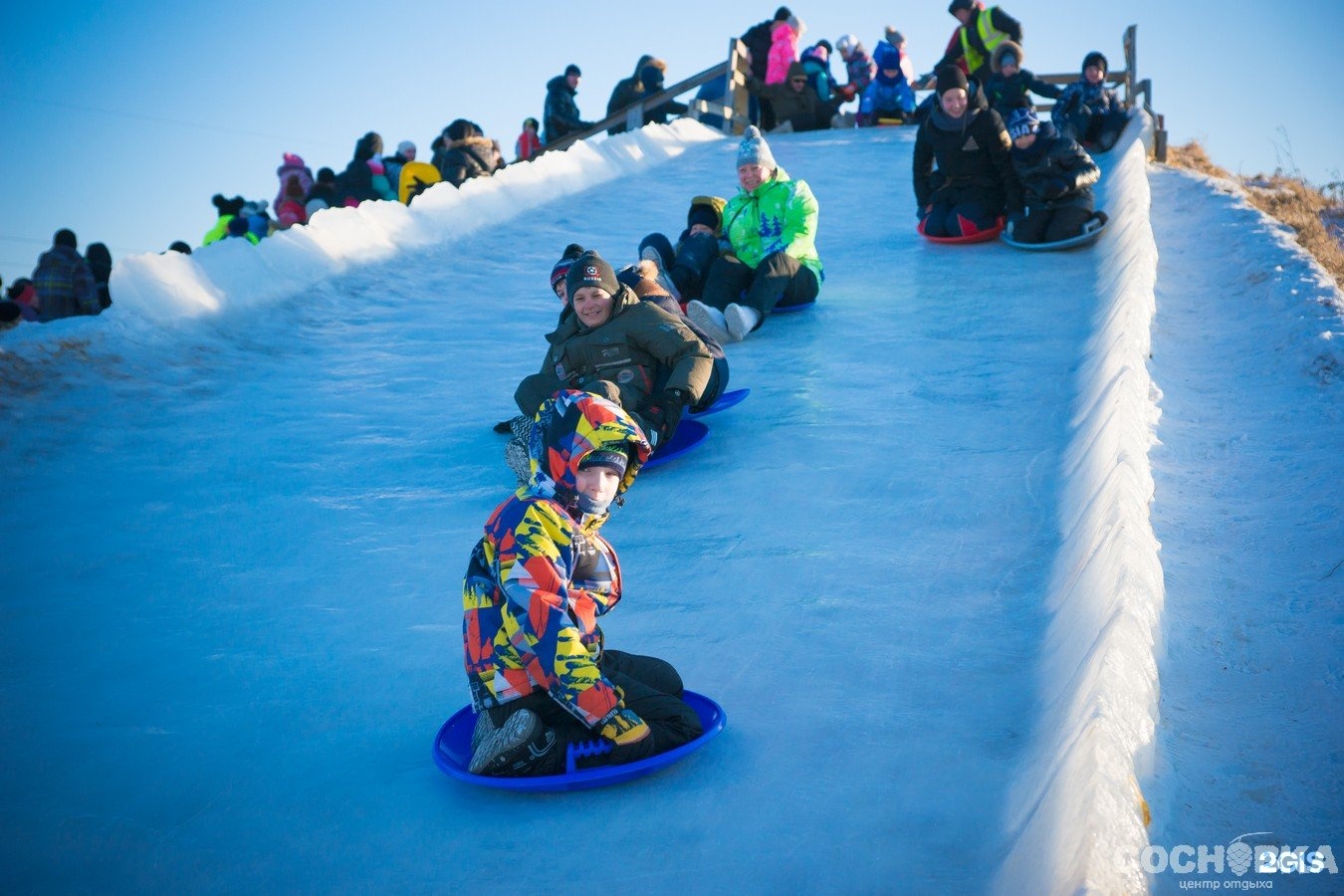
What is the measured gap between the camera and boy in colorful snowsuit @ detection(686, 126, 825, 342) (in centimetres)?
592

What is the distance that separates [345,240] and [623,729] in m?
5.81

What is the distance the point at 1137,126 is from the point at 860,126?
3750mm

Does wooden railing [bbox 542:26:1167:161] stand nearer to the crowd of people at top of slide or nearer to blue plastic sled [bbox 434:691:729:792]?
the crowd of people at top of slide

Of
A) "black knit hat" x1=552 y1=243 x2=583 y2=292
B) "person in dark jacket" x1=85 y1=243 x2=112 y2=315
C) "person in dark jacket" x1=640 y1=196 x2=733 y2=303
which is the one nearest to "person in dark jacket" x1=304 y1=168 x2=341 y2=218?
"person in dark jacket" x1=85 y1=243 x2=112 y2=315

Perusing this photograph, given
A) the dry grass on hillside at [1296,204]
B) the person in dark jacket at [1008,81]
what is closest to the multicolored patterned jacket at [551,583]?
the dry grass on hillside at [1296,204]

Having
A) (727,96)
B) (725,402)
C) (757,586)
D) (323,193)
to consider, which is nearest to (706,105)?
(727,96)

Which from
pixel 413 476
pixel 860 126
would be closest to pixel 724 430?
pixel 413 476

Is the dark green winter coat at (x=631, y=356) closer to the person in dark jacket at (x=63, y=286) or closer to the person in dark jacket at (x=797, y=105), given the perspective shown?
the person in dark jacket at (x=63, y=286)

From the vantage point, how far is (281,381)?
229 inches

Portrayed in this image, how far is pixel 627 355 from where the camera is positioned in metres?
4.56

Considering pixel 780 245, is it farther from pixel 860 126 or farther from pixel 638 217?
pixel 860 126

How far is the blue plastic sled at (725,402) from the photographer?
478 cm

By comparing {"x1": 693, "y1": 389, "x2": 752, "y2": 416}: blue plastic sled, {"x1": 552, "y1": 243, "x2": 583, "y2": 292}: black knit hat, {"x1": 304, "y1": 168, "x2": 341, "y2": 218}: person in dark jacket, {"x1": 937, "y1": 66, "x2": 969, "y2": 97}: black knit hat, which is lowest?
{"x1": 693, "y1": 389, "x2": 752, "y2": 416}: blue plastic sled

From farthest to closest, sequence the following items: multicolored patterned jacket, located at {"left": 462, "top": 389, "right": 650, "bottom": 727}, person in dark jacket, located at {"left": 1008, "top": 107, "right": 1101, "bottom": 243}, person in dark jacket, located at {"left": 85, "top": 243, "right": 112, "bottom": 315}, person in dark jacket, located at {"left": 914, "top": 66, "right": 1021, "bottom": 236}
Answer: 1. person in dark jacket, located at {"left": 85, "top": 243, "right": 112, "bottom": 315}
2. person in dark jacket, located at {"left": 914, "top": 66, "right": 1021, "bottom": 236}
3. person in dark jacket, located at {"left": 1008, "top": 107, "right": 1101, "bottom": 243}
4. multicolored patterned jacket, located at {"left": 462, "top": 389, "right": 650, "bottom": 727}
